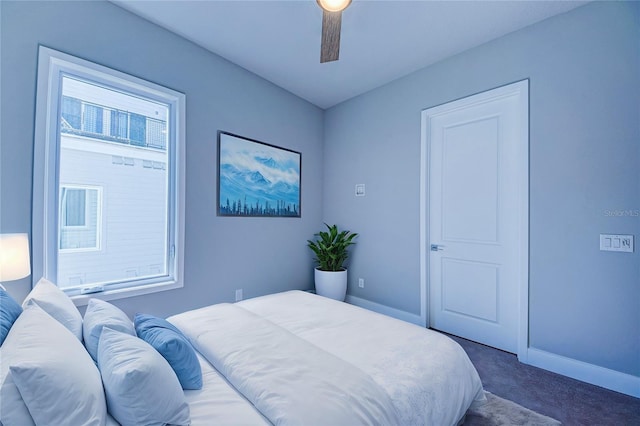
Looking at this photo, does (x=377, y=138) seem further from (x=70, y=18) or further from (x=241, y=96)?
(x=70, y=18)

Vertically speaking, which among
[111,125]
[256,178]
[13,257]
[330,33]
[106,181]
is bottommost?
[13,257]

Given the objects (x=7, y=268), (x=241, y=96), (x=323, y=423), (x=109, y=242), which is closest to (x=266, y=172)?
(x=241, y=96)

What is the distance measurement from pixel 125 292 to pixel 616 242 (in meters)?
3.60

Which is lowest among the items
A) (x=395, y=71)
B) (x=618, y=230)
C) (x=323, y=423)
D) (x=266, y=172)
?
(x=323, y=423)

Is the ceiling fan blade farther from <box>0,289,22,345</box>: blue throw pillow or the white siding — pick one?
<box>0,289,22,345</box>: blue throw pillow

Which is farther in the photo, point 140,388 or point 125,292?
point 125,292

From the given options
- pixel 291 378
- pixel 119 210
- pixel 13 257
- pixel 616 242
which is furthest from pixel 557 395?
pixel 119 210

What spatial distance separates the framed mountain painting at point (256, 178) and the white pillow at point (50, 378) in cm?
197

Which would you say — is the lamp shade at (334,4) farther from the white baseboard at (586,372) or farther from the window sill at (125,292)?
the white baseboard at (586,372)

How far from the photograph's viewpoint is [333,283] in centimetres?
338

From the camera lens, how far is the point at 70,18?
75.9 inches

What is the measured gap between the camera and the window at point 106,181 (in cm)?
186

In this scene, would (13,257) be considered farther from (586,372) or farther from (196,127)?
Result: (586,372)

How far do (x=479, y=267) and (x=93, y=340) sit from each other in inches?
112
